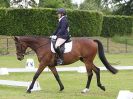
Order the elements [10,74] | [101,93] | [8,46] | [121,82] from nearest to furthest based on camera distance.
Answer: [101,93] < [121,82] < [10,74] < [8,46]

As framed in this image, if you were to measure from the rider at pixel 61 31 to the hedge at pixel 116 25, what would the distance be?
34.5 metres

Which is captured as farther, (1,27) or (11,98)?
(1,27)

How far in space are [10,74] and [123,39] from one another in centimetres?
2693

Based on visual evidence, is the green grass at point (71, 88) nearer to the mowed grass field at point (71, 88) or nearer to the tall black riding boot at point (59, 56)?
the mowed grass field at point (71, 88)

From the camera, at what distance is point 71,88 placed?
1734 centimetres

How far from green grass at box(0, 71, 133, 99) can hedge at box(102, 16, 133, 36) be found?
2613cm

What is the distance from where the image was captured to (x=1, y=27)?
1649 inches

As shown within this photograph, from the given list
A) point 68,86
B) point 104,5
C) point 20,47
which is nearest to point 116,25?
point 104,5

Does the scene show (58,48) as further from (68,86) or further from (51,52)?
(68,86)

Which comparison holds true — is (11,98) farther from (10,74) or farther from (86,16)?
(86,16)

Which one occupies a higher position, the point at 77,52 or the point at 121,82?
the point at 77,52

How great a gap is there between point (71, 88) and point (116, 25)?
3378 cm

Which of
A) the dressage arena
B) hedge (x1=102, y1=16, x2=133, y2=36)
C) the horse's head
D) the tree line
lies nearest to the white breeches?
the horse's head

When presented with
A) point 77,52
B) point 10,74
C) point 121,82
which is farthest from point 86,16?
point 77,52
